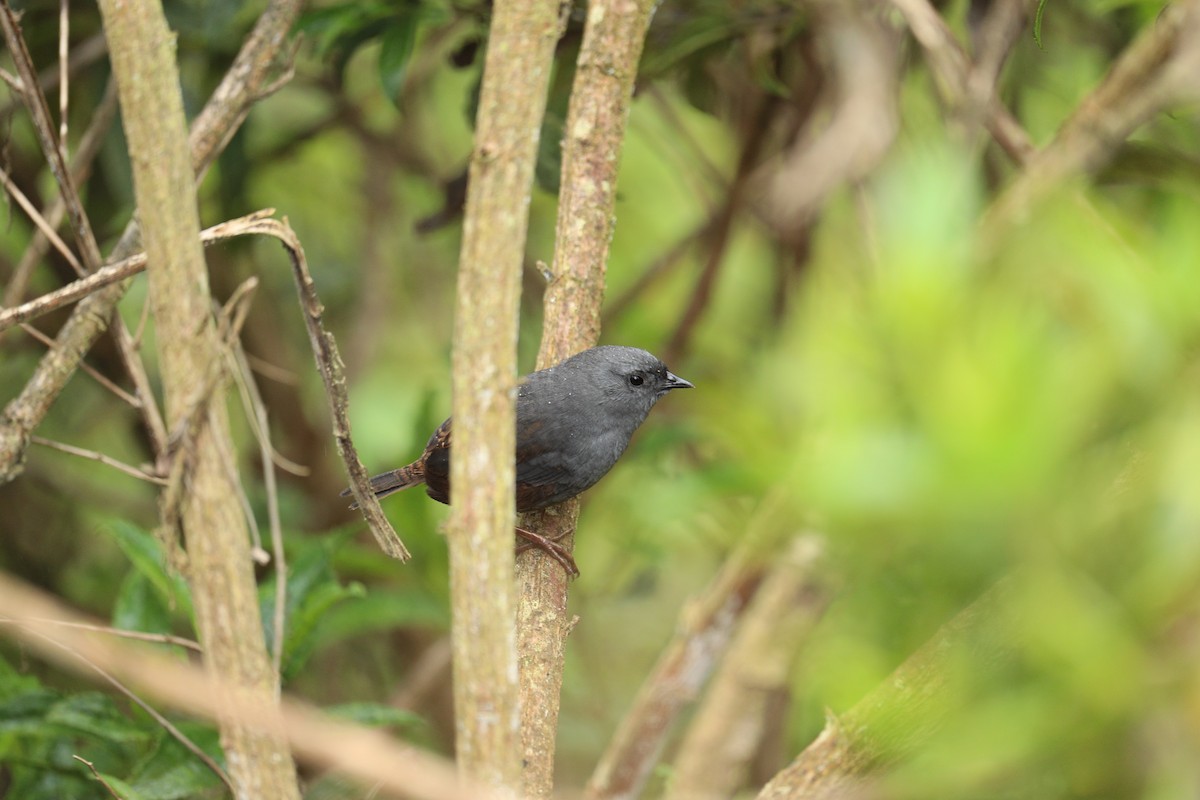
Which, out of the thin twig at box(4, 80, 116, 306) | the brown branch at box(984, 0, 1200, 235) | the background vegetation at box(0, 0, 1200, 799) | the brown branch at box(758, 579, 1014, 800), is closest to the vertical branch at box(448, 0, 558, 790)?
the background vegetation at box(0, 0, 1200, 799)

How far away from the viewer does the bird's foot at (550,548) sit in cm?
282

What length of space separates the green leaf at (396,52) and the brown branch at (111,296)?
423 mm

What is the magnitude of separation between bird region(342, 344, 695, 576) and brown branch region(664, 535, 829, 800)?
2.08 feet

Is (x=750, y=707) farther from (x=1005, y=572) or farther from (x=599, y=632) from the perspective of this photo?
(x=599, y=632)

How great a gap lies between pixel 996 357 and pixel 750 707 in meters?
1.77

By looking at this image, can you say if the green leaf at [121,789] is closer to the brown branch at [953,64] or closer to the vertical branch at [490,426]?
the vertical branch at [490,426]

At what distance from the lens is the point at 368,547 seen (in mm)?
5125

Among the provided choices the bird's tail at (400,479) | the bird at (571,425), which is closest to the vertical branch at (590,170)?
the bird at (571,425)

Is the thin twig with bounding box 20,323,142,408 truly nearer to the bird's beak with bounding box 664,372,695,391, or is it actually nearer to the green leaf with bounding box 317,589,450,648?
the green leaf with bounding box 317,589,450,648

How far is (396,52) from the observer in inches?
135

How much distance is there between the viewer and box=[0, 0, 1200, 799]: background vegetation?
1271 millimetres

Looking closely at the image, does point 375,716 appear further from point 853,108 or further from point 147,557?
point 853,108

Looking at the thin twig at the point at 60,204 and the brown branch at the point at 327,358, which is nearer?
the brown branch at the point at 327,358

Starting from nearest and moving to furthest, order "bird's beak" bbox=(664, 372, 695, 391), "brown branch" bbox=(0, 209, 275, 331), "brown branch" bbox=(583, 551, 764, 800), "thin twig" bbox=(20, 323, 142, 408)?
"brown branch" bbox=(0, 209, 275, 331), "thin twig" bbox=(20, 323, 142, 408), "brown branch" bbox=(583, 551, 764, 800), "bird's beak" bbox=(664, 372, 695, 391)
